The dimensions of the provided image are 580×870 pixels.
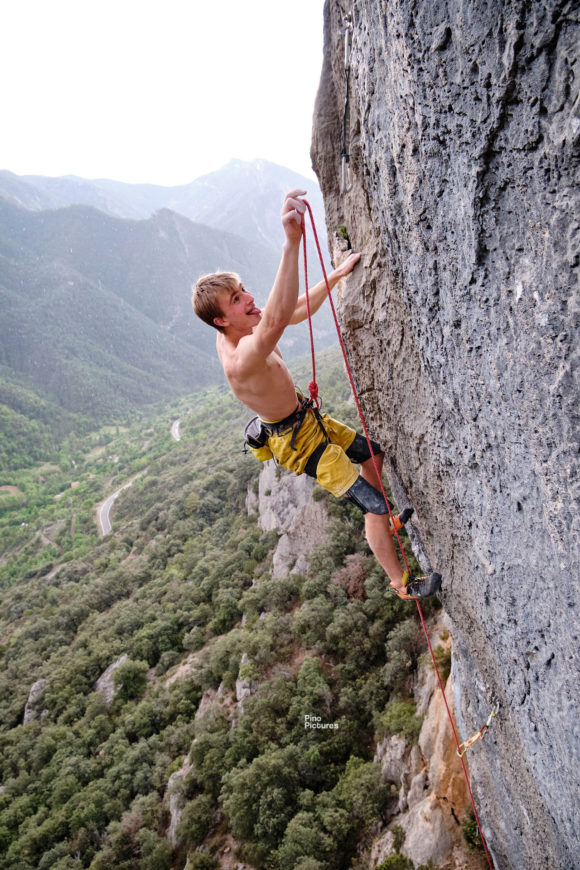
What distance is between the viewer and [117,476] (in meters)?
66.2

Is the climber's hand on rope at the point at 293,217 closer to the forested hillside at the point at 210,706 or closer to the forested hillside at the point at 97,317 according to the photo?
the forested hillside at the point at 210,706

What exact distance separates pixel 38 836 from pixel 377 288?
74.0 ft

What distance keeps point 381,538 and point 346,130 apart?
3.00 metres

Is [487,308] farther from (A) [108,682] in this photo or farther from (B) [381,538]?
(A) [108,682]

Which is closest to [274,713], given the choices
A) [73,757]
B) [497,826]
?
[497,826]

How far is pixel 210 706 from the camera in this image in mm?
15680

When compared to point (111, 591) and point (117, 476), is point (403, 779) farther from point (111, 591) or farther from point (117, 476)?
point (117, 476)

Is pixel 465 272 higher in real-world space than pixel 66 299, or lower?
lower

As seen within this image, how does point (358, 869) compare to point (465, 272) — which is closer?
point (465, 272)

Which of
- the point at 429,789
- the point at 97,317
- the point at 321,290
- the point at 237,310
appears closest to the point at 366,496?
the point at 321,290

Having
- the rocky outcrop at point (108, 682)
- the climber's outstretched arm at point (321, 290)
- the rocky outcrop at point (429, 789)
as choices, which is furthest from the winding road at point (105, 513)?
the climber's outstretched arm at point (321, 290)

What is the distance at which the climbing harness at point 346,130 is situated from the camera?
9.00ft

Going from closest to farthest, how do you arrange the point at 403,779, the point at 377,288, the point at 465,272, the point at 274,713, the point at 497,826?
1. the point at 465,272
2. the point at 377,288
3. the point at 497,826
4. the point at 403,779
5. the point at 274,713

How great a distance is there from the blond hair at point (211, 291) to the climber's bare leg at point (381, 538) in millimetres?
1857
